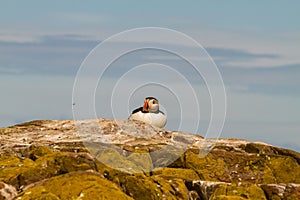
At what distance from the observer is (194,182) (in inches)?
1252

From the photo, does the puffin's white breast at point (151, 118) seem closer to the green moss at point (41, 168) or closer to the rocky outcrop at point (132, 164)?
the rocky outcrop at point (132, 164)

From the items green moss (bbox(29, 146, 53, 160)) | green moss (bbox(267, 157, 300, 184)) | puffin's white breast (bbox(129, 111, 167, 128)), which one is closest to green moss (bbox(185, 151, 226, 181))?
green moss (bbox(267, 157, 300, 184))

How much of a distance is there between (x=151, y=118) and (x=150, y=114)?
307 millimetres

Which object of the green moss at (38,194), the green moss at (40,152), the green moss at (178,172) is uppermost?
the green moss at (40,152)

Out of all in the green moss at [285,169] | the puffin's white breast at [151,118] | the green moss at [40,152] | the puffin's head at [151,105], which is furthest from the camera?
the puffin's white breast at [151,118]

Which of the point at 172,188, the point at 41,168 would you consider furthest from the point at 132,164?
the point at 41,168

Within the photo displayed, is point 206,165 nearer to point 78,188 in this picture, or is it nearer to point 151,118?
point 151,118

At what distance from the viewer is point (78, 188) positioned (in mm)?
27094

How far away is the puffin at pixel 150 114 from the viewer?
45.8 metres

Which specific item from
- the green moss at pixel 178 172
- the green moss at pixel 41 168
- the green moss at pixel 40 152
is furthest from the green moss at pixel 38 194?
the green moss at pixel 178 172

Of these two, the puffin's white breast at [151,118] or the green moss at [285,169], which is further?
the puffin's white breast at [151,118]

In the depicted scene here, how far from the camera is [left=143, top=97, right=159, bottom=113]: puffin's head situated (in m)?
45.7

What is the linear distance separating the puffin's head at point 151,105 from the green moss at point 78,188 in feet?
58.8

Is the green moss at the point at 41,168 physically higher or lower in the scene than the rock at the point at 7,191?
higher
